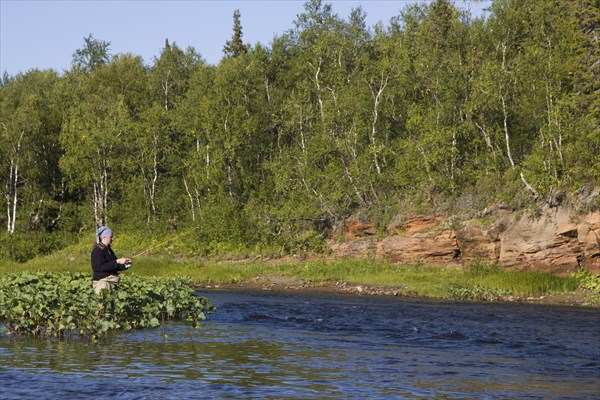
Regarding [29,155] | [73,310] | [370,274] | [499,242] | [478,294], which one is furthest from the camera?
[29,155]

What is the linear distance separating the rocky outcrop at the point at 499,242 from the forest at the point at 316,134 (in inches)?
43.8

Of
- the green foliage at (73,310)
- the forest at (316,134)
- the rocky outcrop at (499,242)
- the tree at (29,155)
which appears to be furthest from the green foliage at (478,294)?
the tree at (29,155)

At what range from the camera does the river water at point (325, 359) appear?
15.4 m

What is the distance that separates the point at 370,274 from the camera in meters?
44.2

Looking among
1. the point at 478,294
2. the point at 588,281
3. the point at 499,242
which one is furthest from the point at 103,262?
the point at 499,242

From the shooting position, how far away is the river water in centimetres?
1538

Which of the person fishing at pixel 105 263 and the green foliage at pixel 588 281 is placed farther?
the green foliage at pixel 588 281

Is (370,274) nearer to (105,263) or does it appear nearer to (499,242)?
(499,242)

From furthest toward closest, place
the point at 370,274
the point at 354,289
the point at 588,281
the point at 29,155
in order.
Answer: the point at 29,155, the point at 370,274, the point at 354,289, the point at 588,281

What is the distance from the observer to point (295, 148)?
58.7m

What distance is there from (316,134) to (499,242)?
62.5 feet

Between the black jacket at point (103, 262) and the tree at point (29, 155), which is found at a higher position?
the tree at point (29, 155)

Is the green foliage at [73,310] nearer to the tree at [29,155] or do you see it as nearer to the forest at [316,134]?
the forest at [316,134]

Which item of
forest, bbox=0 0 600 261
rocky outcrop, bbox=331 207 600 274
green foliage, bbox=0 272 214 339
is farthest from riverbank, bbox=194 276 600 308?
green foliage, bbox=0 272 214 339
